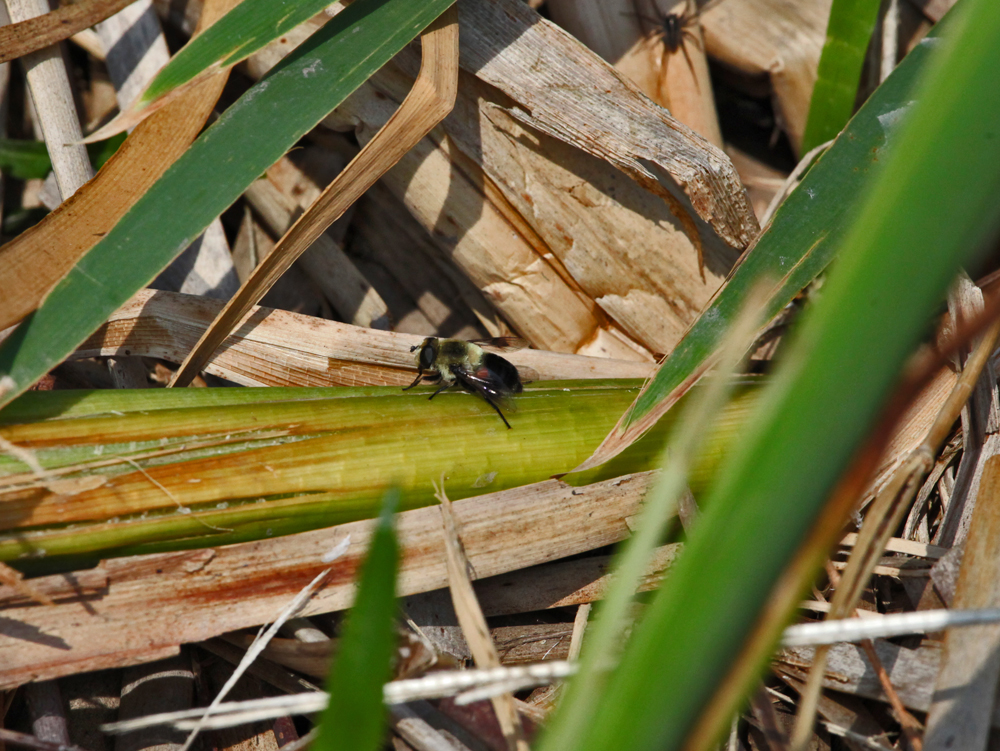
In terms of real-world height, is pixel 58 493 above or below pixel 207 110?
below

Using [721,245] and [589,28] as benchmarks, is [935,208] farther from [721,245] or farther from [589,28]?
[589,28]

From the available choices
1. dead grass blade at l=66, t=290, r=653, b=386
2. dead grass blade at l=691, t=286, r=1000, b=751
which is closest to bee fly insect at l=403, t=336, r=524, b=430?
dead grass blade at l=66, t=290, r=653, b=386

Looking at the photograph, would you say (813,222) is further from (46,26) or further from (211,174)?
(46,26)

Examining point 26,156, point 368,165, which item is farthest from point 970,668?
point 26,156

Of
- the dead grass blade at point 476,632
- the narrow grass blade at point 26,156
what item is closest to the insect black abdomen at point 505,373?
the dead grass blade at point 476,632

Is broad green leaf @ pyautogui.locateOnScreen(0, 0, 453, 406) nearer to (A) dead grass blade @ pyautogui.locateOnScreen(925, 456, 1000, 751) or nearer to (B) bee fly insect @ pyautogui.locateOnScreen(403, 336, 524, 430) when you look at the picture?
(B) bee fly insect @ pyautogui.locateOnScreen(403, 336, 524, 430)

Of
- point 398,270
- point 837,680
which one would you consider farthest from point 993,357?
point 398,270

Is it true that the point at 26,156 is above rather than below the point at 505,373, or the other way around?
above
